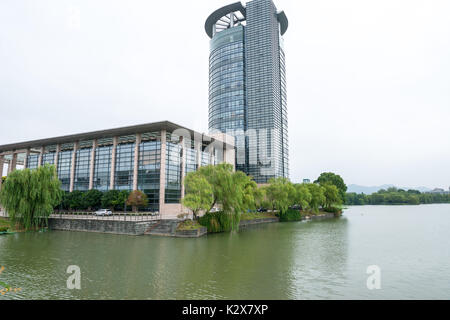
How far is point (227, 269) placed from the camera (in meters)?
18.0

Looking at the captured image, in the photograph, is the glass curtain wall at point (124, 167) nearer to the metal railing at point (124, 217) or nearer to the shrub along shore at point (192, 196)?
the metal railing at point (124, 217)

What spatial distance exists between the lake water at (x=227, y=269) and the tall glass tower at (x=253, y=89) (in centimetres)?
8817

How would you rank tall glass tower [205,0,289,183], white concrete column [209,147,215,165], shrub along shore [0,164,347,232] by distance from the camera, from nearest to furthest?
shrub along shore [0,164,347,232] < white concrete column [209,147,215,165] < tall glass tower [205,0,289,183]

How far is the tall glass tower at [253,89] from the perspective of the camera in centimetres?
11656

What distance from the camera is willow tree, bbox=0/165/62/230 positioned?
1479 inches

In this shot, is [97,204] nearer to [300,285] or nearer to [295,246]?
[295,246]

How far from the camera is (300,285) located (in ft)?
48.5

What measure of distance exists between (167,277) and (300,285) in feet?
25.4

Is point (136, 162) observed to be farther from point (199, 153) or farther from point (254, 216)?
point (254, 216)

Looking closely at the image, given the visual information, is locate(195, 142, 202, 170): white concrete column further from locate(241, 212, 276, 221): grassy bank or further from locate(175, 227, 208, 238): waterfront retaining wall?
locate(175, 227, 208, 238): waterfront retaining wall

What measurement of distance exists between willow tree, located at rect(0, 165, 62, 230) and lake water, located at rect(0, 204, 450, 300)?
9.83 m

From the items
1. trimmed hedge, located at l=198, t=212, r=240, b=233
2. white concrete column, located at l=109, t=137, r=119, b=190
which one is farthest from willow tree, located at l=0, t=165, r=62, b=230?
trimmed hedge, located at l=198, t=212, r=240, b=233

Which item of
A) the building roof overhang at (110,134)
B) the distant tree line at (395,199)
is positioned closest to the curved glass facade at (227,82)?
the building roof overhang at (110,134)

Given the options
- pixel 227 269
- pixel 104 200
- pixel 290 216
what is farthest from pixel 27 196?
pixel 290 216
